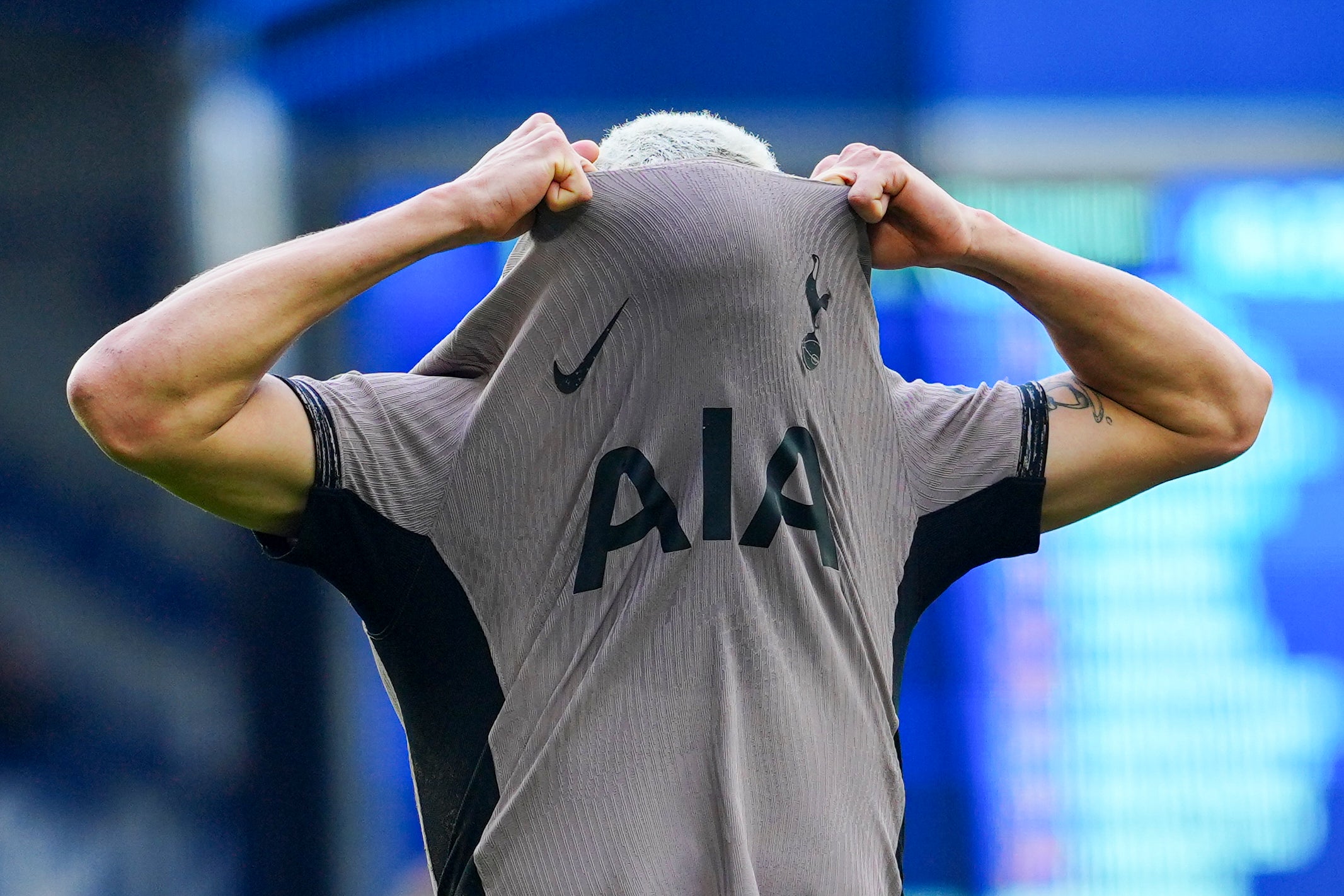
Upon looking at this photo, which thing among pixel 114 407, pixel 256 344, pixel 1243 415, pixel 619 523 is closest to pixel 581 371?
pixel 619 523

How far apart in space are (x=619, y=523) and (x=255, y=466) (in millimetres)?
312

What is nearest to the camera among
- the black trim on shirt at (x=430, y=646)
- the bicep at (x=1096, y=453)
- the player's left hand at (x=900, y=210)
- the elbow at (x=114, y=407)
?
the elbow at (x=114, y=407)

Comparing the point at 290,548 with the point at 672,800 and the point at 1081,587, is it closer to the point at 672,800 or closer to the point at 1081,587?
the point at 672,800

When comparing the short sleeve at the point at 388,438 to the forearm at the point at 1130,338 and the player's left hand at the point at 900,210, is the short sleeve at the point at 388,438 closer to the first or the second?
the player's left hand at the point at 900,210

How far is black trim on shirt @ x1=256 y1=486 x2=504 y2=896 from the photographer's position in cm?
114

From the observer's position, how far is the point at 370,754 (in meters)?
2.61

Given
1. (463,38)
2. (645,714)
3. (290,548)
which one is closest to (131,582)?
(463,38)

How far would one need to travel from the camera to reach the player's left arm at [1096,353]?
1.29 meters

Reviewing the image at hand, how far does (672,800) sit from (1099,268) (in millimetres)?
711

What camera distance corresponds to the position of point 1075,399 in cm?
139

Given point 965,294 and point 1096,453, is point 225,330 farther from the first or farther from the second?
point 965,294

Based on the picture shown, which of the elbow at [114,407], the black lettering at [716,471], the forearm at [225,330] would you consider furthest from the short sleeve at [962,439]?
the elbow at [114,407]

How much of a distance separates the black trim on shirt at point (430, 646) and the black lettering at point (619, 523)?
124 millimetres

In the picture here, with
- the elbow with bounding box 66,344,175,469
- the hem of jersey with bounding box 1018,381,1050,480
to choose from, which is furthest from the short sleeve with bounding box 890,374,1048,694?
the elbow with bounding box 66,344,175,469
